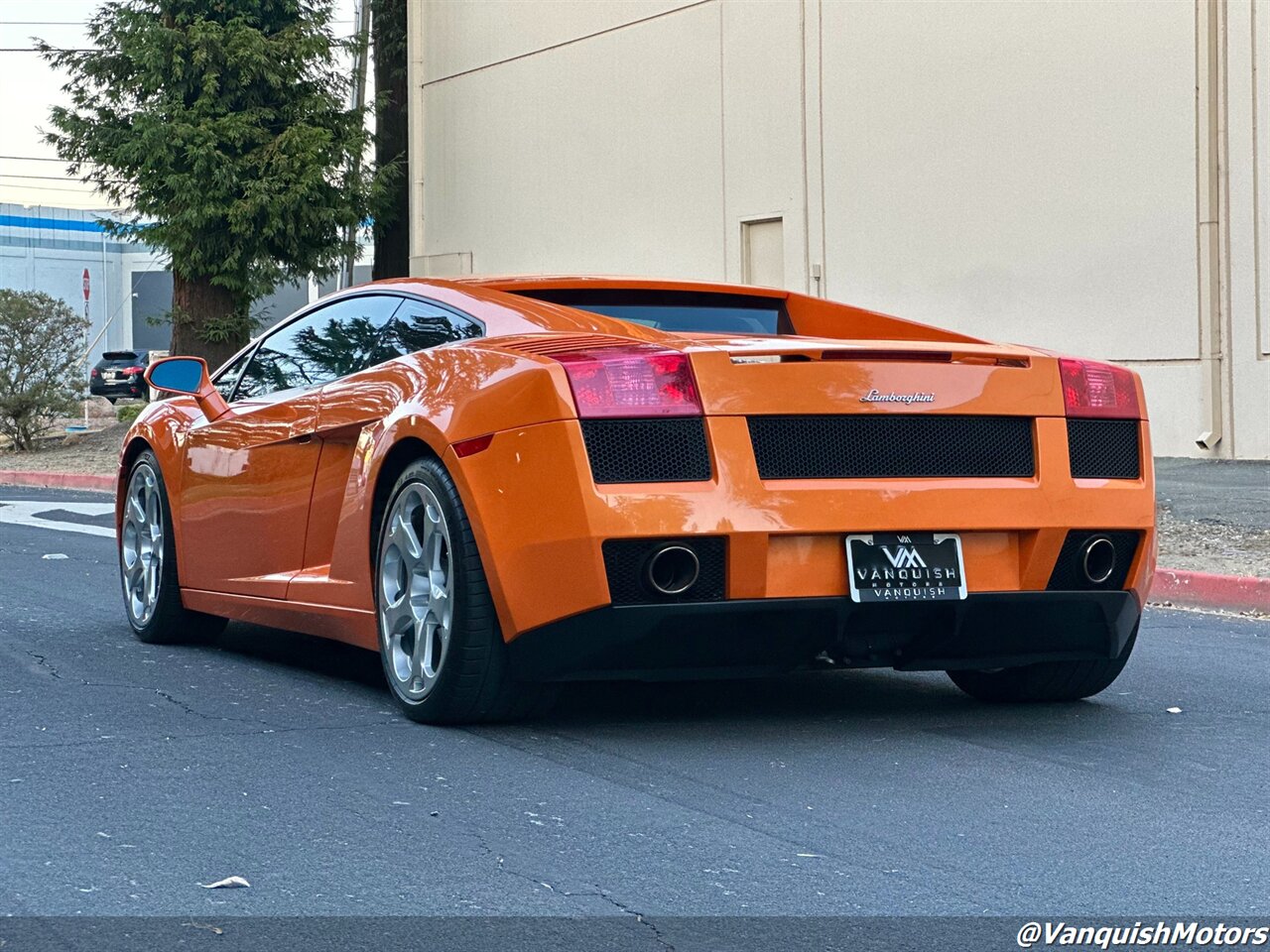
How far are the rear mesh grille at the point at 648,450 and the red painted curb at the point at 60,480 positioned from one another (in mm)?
15584

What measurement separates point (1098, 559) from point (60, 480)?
17568mm

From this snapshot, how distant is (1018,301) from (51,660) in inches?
503

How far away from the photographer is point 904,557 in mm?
4863

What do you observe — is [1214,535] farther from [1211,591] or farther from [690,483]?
[690,483]

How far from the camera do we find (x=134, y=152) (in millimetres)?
23219

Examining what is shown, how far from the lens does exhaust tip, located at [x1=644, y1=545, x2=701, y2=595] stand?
184 inches

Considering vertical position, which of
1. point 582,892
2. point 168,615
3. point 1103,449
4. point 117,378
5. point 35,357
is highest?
point 117,378

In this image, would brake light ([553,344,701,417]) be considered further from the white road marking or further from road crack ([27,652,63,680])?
the white road marking

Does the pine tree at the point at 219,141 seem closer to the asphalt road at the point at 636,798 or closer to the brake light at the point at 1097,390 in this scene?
the asphalt road at the point at 636,798

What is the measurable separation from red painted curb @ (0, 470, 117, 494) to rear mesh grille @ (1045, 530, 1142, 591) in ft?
51.4

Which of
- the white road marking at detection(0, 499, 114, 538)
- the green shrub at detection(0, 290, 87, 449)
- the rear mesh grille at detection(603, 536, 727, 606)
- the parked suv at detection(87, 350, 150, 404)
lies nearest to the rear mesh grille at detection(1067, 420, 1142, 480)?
the rear mesh grille at detection(603, 536, 727, 606)

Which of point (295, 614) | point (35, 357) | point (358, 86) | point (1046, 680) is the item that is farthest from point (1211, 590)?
point (35, 357)

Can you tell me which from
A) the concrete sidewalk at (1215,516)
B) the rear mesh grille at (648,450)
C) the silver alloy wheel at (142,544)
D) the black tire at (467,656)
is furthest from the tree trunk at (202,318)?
the rear mesh grille at (648,450)

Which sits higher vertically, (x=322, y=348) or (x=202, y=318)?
(x=202, y=318)
